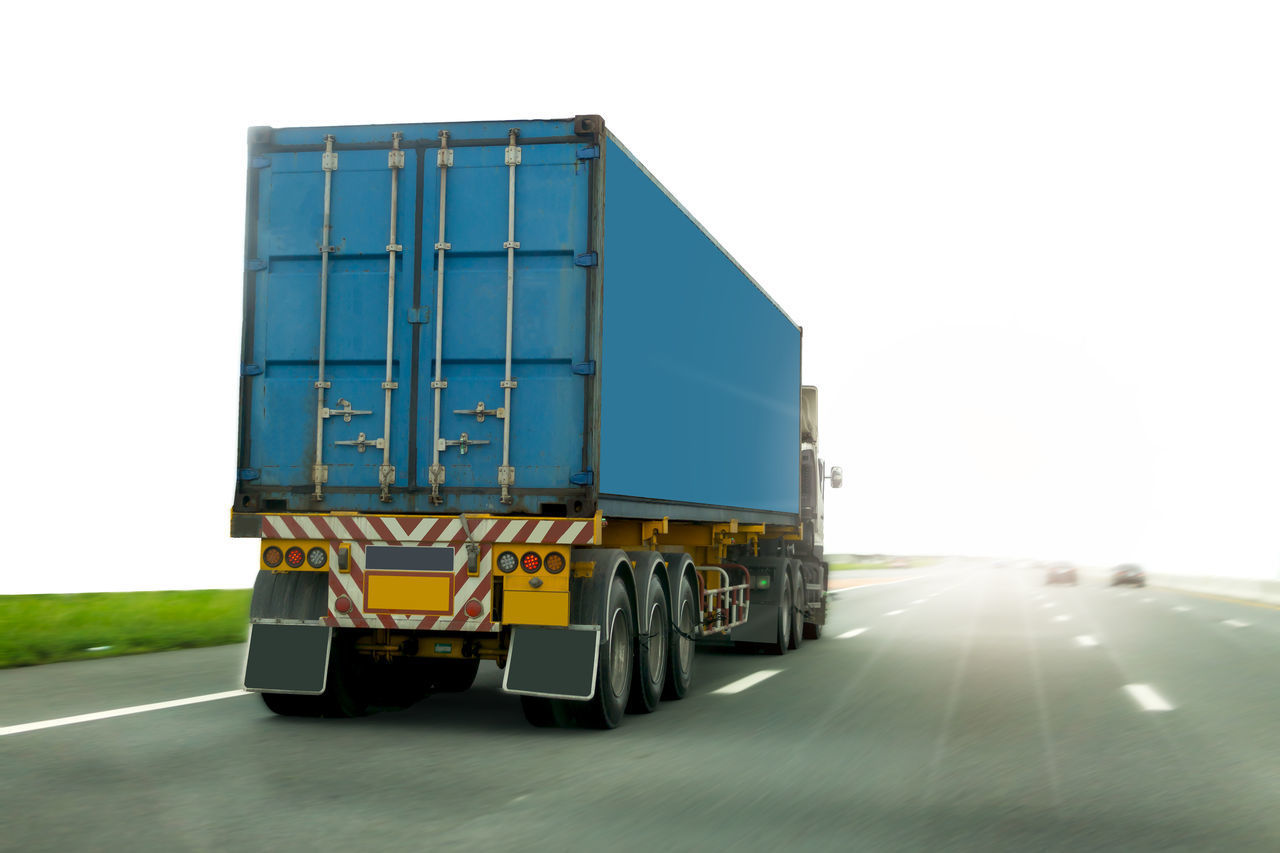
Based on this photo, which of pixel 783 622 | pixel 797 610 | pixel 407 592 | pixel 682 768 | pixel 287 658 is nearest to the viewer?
pixel 682 768

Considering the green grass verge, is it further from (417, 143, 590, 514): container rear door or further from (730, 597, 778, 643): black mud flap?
(417, 143, 590, 514): container rear door

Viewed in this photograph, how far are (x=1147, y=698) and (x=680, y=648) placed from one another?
4.22 m

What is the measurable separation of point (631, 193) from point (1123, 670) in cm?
835

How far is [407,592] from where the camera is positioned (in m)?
9.20

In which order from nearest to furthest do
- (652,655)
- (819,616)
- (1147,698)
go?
(652,655) < (1147,698) < (819,616)

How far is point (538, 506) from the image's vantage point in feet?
30.5

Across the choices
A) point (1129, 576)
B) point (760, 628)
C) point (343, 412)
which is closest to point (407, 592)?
point (343, 412)

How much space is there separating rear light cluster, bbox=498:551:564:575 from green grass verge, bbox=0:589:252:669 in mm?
6369

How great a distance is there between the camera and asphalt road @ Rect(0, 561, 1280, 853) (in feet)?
20.1

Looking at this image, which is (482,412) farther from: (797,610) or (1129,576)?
(1129,576)

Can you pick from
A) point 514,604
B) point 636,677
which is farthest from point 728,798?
point 636,677

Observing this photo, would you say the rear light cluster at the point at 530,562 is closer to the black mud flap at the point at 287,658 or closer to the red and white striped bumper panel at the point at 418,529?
the red and white striped bumper panel at the point at 418,529

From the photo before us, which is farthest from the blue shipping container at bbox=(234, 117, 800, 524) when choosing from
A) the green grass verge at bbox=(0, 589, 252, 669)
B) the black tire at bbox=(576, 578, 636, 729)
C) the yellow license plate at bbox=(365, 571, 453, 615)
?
the green grass verge at bbox=(0, 589, 252, 669)

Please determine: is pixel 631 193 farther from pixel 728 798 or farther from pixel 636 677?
pixel 728 798
